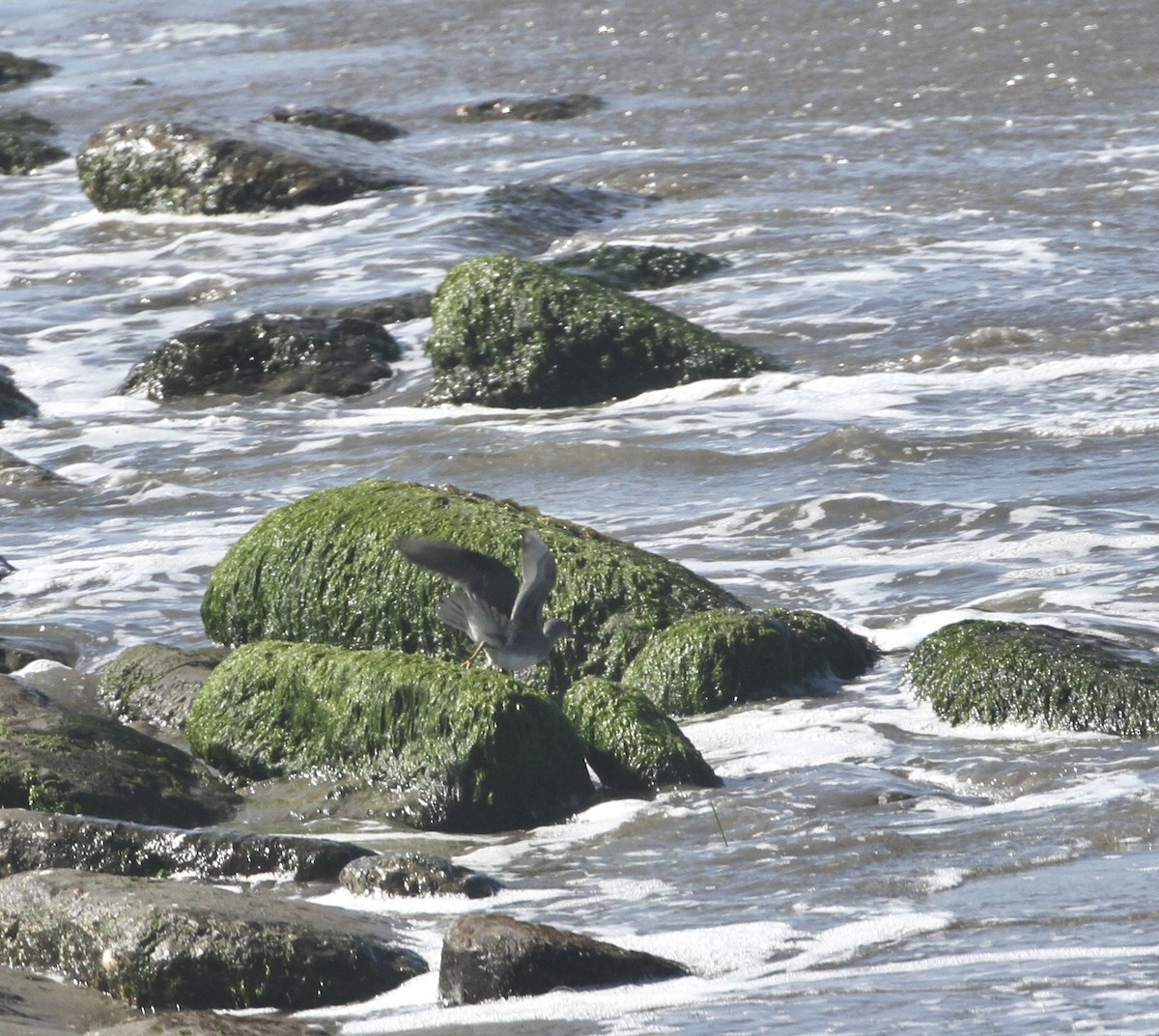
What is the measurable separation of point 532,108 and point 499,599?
16.0 meters

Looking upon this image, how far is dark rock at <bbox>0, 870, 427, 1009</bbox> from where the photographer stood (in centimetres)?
417

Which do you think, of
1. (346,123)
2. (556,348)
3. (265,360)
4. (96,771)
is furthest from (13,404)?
(346,123)

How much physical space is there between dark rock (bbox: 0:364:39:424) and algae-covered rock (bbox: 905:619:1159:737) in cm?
739

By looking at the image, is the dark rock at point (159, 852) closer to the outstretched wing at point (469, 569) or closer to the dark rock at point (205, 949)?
the dark rock at point (205, 949)

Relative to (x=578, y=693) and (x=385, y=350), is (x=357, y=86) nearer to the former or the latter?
(x=385, y=350)

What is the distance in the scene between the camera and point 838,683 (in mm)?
6586

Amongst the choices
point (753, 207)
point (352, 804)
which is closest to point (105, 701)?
point (352, 804)

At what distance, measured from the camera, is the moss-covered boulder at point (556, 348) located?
1137 cm

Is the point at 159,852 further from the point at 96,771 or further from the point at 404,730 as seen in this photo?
the point at 404,730

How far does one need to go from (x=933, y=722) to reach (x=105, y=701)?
3.09 meters

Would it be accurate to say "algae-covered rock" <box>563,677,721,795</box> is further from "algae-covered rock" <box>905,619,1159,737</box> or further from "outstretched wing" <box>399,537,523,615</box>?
"algae-covered rock" <box>905,619,1159,737</box>

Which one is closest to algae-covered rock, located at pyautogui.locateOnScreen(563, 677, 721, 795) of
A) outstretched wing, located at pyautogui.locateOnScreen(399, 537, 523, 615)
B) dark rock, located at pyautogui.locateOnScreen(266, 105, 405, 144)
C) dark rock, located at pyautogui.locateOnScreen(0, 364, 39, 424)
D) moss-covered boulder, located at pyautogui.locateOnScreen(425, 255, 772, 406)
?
outstretched wing, located at pyautogui.locateOnScreen(399, 537, 523, 615)

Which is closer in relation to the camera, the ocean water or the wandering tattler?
the ocean water

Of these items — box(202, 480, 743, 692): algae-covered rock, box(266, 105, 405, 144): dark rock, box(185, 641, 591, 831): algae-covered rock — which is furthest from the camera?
box(266, 105, 405, 144): dark rock
